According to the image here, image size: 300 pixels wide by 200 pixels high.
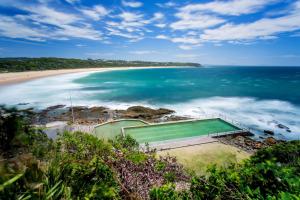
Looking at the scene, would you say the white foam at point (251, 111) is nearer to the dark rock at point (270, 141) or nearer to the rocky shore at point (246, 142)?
the dark rock at point (270, 141)

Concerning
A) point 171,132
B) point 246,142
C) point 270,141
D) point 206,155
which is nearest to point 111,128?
point 171,132

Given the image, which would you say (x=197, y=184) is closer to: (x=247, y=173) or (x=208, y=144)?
(x=247, y=173)

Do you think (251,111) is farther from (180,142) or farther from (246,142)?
(180,142)

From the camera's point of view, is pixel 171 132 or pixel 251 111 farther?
pixel 251 111

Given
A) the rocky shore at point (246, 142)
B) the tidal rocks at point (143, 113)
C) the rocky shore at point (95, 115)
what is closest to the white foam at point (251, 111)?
the tidal rocks at point (143, 113)

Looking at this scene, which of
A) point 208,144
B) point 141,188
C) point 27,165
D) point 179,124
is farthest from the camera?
point 179,124

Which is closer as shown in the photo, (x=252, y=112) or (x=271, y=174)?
(x=271, y=174)

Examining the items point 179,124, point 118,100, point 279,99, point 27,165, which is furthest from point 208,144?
point 279,99
